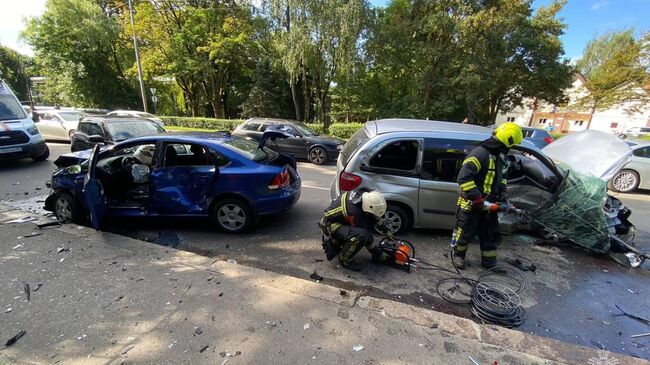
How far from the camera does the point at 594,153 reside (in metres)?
4.71

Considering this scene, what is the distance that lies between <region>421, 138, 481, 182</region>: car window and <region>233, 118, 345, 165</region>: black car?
6.18 m

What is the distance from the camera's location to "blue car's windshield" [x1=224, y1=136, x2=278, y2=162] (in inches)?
177

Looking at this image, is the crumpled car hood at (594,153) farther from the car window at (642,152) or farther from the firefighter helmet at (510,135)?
the car window at (642,152)

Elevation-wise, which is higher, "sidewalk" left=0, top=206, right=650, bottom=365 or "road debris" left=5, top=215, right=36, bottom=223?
"sidewalk" left=0, top=206, right=650, bottom=365

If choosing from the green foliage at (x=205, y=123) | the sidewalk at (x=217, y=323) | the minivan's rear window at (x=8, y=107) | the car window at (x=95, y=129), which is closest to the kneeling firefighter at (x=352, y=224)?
the sidewalk at (x=217, y=323)

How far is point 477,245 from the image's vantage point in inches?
175

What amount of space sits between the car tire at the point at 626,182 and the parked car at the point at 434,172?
5.21 metres

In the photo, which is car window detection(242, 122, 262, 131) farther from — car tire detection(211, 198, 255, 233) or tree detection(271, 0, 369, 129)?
tree detection(271, 0, 369, 129)

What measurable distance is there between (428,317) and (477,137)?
2638 mm

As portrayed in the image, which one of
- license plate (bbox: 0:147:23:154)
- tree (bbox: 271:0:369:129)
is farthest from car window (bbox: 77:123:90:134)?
tree (bbox: 271:0:369:129)

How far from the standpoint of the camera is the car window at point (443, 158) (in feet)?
13.8

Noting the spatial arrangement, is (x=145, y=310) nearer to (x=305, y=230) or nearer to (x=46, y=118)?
(x=305, y=230)

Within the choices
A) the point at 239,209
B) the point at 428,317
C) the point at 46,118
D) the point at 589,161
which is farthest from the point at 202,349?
the point at 46,118

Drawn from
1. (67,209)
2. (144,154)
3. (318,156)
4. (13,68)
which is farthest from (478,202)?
(13,68)
